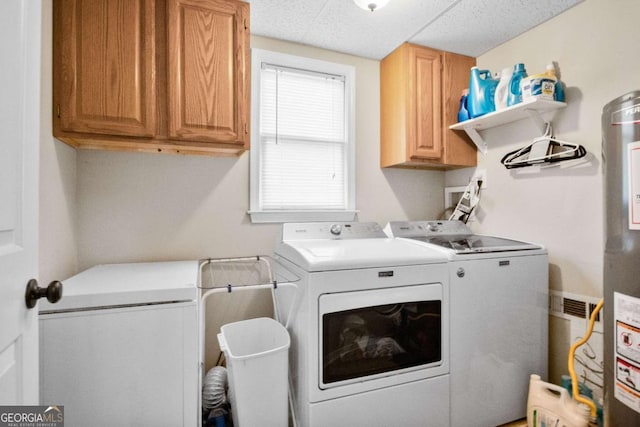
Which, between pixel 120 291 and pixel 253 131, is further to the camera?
pixel 253 131

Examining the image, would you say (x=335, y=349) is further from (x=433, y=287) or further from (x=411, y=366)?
(x=433, y=287)

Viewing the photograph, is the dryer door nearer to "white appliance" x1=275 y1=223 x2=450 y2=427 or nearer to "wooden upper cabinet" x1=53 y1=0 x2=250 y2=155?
"white appliance" x1=275 y1=223 x2=450 y2=427

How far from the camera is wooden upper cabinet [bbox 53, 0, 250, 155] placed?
4.93 ft

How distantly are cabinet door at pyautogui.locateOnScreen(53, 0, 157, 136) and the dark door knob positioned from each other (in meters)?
1.04

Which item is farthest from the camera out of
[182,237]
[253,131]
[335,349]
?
[253,131]

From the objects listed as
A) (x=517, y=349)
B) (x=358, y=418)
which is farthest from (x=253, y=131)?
(x=517, y=349)

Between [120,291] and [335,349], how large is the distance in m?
0.97

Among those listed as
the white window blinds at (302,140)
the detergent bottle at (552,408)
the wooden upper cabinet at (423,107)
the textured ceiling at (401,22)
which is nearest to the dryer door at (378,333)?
the detergent bottle at (552,408)

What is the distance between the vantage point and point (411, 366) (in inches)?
62.1

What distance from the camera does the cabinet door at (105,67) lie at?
148 centimetres

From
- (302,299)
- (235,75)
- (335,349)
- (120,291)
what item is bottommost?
(335,349)

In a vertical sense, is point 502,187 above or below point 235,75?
below

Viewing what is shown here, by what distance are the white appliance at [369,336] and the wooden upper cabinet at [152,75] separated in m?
0.88

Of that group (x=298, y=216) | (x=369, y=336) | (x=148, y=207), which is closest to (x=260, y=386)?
(x=369, y=336)
